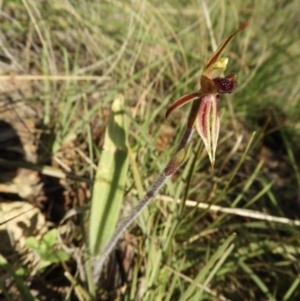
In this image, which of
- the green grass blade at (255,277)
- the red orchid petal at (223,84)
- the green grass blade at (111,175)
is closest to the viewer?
the red orchid petal at (223,84)

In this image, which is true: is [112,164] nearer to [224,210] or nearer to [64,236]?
[64,236]

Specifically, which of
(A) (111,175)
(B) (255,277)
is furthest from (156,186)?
(B) (255,277)

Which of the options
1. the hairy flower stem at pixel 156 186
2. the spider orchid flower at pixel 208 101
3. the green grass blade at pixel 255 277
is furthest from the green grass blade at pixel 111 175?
the green grass blade at pixel 255 277

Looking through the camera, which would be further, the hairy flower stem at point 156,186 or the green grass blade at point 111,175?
the green grass blade at point 111,175

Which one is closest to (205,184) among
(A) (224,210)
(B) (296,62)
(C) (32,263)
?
(A) (224,210)

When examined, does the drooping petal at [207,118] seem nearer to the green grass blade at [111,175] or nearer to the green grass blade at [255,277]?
the green grass blade at [111,175]

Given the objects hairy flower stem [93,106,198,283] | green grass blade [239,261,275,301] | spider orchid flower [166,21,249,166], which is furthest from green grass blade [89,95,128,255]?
green grass blade [239,261,275,301]
